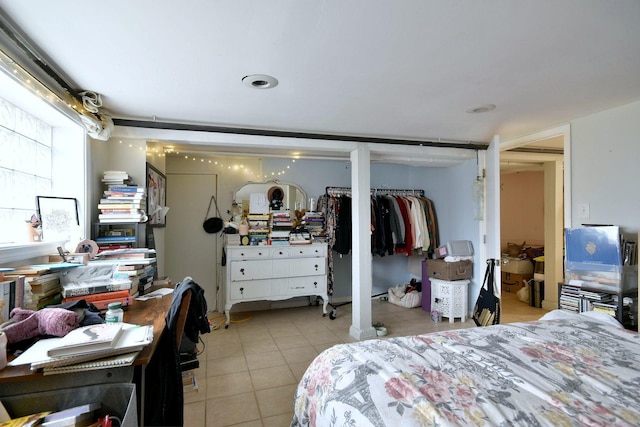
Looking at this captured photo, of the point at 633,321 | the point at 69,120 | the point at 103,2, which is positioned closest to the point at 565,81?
the point at 633,321

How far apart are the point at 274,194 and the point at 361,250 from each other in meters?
1.51

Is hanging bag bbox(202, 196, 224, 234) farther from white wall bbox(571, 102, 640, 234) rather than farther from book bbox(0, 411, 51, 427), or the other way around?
white wall bbox(571, 102, 640, 234)

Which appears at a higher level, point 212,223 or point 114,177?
point 114,177

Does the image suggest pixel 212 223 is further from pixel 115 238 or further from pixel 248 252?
pixel 115 238

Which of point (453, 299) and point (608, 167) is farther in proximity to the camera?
point (453, 299)

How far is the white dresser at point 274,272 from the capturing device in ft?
12.1

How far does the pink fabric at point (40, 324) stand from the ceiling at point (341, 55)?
1.20 metres

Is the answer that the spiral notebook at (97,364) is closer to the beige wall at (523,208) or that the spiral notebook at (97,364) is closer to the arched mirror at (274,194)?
the arched mirror at (274,194)

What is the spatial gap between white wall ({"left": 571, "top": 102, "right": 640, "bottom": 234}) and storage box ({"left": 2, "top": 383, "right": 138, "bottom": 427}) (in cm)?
335

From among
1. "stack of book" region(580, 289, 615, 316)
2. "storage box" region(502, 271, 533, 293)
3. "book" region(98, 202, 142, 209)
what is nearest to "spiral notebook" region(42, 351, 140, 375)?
"book" region(98, 202, 142, 209)

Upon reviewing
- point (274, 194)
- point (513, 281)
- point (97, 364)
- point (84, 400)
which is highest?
point (274, 194)

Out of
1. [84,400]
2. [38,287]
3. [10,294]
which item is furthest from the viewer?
[38,287]

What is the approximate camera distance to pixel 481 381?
3.77 feet

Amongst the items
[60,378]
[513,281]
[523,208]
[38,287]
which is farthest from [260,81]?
[523,208]
